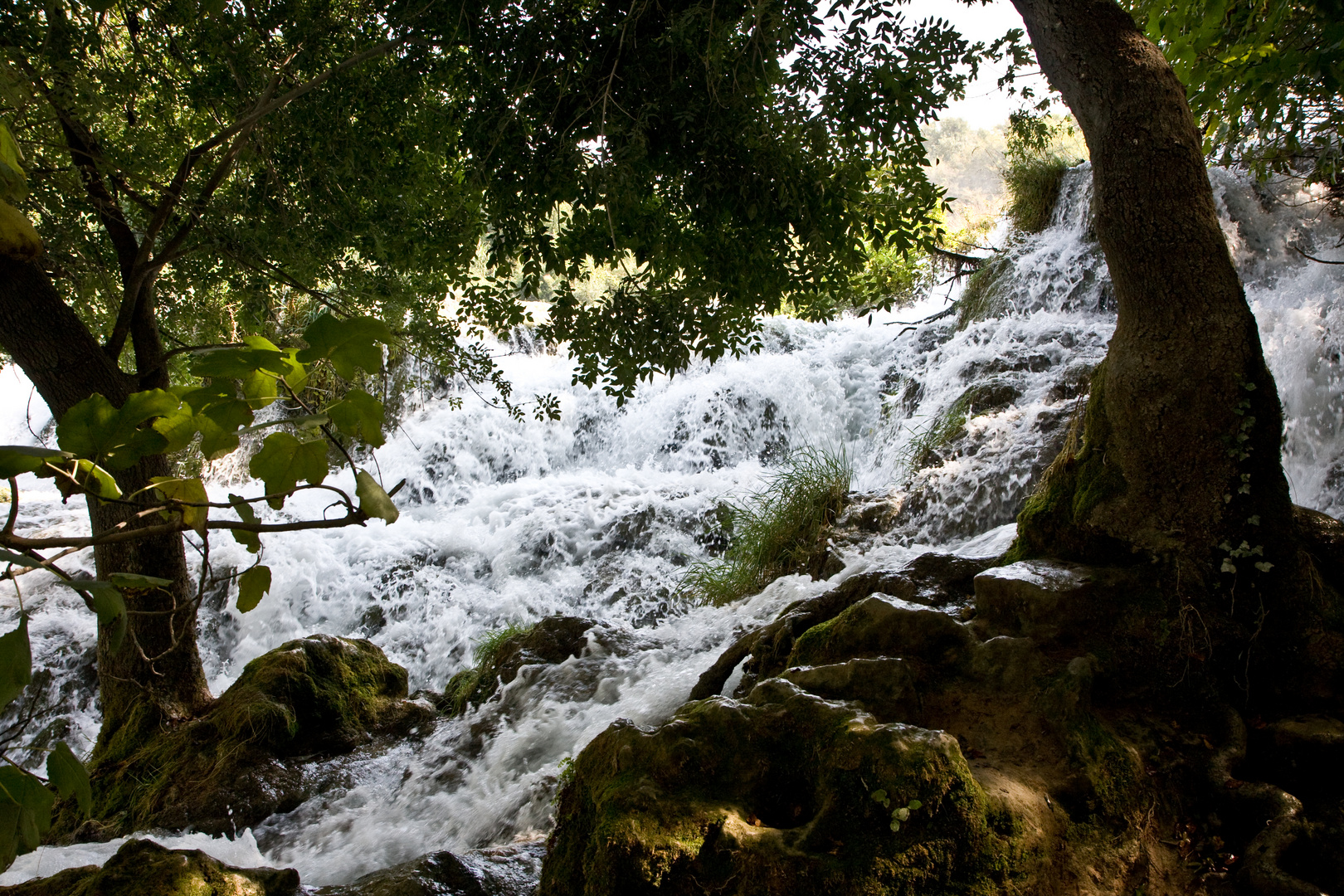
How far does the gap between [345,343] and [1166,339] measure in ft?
9.45

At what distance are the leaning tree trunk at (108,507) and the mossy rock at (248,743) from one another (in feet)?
0.40

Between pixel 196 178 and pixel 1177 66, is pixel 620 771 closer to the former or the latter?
pixel 1177 66

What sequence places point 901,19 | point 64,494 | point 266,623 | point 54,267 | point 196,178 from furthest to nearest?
point 266,623 → point 196,178 → point 54,267 → point 901,19 → point 64,494

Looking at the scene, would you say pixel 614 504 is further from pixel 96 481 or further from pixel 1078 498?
pixel 96 481

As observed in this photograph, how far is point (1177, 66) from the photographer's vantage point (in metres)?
4.11

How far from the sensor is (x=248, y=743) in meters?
4.52

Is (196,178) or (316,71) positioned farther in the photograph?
(196,178)

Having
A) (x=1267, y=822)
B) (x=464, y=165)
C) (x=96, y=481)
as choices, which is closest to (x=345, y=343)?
(x=96, y=481)

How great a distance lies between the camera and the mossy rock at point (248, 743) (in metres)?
4.15

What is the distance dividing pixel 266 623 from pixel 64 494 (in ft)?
24.7

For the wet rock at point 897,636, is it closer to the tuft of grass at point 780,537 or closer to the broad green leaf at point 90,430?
the broad green leaf at point 90,430

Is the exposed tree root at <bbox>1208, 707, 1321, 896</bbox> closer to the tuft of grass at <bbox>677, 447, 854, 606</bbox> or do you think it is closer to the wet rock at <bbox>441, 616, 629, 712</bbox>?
the wet rock at <bbox>441, 616, 629, 712</bbox>

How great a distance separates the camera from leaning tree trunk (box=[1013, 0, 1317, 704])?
2.69 metres

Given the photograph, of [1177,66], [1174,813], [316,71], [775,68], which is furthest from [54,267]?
[1177,66]
